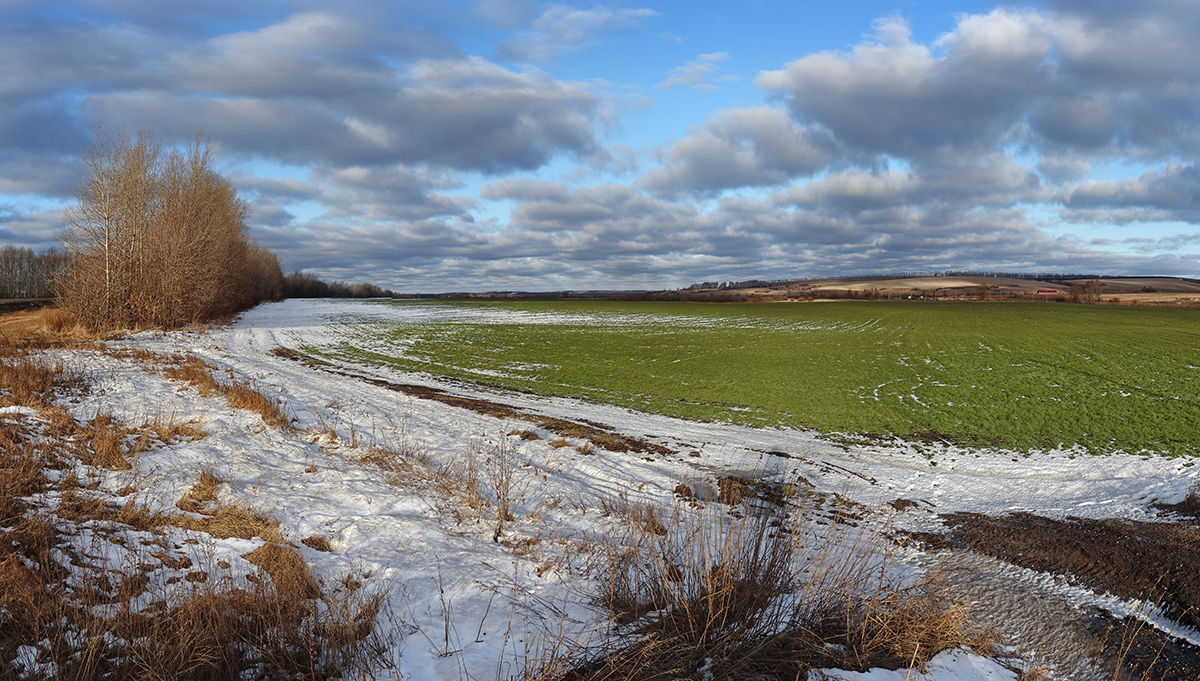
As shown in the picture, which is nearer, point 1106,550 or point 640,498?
point 1106,550

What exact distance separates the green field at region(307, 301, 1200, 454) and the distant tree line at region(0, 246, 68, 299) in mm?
102839

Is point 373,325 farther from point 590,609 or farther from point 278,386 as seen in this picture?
point 590,609

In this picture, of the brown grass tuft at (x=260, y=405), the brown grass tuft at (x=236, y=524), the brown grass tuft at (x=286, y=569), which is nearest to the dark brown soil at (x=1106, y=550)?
the brown grass tuft at (x=286, y=569)

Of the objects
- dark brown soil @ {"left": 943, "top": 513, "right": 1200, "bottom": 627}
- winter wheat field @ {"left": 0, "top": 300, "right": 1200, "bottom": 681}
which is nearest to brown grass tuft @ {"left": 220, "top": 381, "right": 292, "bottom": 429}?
winter wheat field @ {"left": 0, "top": 300, "right": 1200, "bottom": 681}

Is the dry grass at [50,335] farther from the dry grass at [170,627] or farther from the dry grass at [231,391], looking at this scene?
the dry grass at [170,627]

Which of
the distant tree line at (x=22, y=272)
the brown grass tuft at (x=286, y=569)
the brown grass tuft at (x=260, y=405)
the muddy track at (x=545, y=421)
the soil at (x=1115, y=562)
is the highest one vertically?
the distant tree line at (x=22, y=272)

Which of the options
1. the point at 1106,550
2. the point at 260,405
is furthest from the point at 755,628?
the point at 260,405

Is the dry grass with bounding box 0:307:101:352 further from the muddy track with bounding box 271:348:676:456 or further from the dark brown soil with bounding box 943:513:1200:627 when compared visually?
the dark brown soil with bounding box 943:513:1200:627

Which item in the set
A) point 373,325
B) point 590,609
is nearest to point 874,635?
point 590,609

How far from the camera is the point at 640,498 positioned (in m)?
9.48

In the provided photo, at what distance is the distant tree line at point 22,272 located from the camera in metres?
101

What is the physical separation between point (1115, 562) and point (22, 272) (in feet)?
514

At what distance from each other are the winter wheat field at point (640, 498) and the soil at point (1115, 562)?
0.05m

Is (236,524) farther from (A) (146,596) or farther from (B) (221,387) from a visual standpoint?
(B) (221,387)
